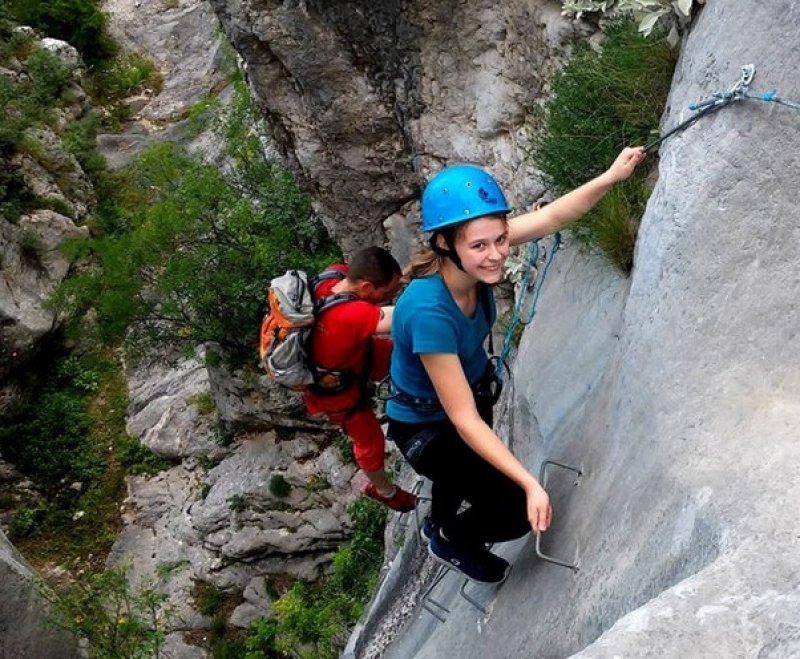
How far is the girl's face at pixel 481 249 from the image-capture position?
312cm

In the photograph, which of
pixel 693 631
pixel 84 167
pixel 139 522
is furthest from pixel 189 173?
pixel 693 631

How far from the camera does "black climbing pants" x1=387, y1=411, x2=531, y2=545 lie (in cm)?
374

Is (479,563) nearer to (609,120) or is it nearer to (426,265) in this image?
(426,265)

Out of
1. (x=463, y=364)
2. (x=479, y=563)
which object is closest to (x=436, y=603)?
(x=479, y=563)

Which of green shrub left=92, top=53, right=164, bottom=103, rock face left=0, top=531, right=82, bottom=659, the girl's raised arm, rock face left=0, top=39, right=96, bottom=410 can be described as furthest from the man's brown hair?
green shrub left=92, top=53, right=164, bottom=103

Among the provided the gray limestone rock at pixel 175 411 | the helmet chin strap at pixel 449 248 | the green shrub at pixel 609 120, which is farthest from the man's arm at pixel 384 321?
the gray limestone rock at pixel 175 411

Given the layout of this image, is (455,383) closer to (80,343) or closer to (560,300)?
(560,300)

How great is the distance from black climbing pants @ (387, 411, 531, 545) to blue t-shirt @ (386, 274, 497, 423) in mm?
81

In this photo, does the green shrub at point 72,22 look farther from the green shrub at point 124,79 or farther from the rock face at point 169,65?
the rock face at point 169,65

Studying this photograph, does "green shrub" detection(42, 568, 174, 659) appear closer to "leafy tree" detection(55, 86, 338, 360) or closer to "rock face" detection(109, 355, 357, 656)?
"rock face" detection(109, 355, 357, 656)

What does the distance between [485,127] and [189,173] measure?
8161 millimetres

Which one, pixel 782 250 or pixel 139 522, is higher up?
pixel 782 250

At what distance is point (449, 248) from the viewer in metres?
3.17

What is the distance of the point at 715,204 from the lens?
3.18 metres
